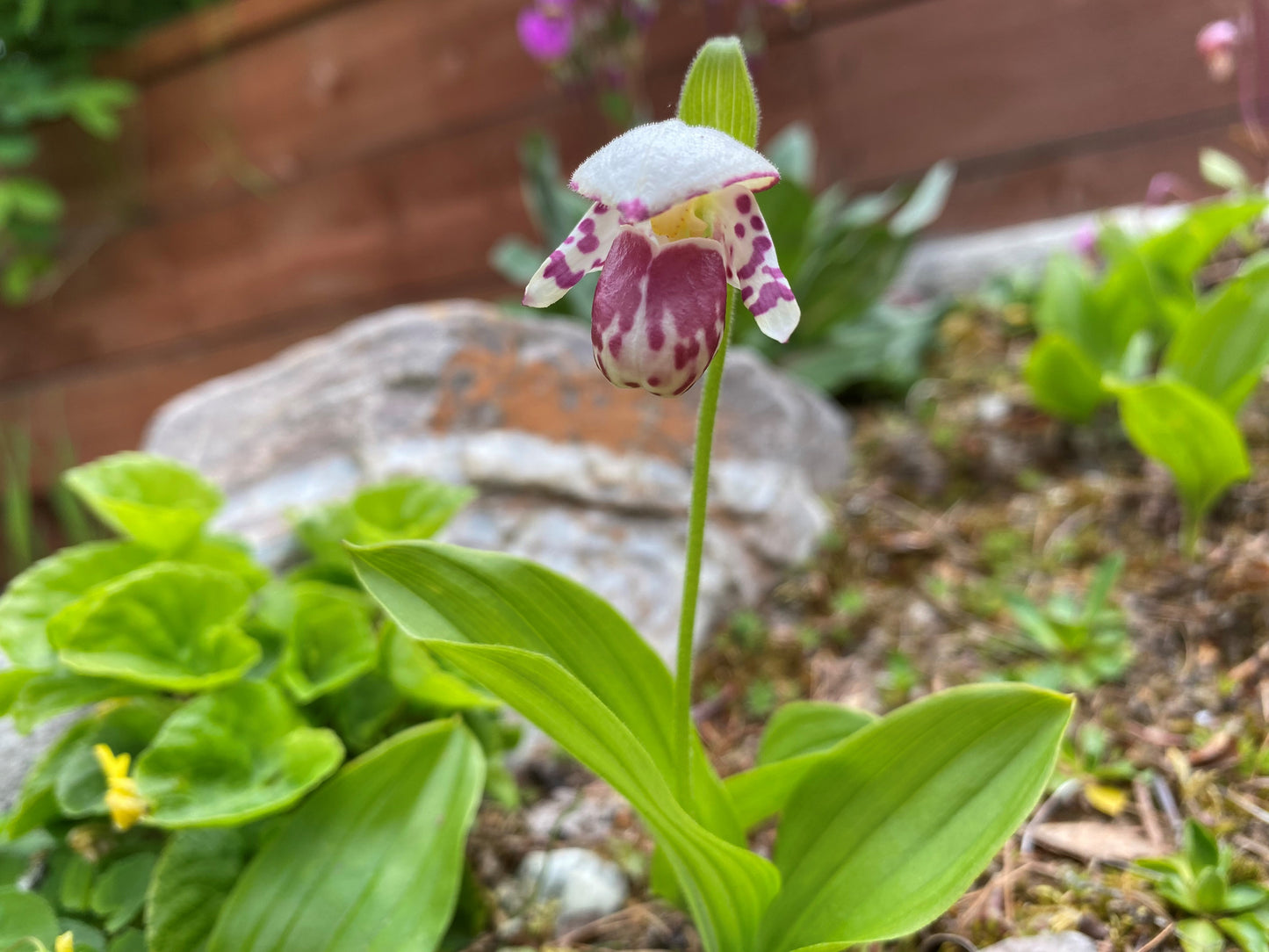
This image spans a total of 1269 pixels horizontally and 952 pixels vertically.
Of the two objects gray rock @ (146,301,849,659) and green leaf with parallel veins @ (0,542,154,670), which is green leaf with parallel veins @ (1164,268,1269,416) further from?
green leaf with parallel veins @ (0,542,154,670)

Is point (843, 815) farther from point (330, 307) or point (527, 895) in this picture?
point (330, 307)

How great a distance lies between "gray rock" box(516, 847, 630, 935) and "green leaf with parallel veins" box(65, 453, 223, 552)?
0.55 metres

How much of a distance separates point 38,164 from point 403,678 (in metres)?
2.95

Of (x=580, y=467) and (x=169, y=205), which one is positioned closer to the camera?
(x=580, y=467)

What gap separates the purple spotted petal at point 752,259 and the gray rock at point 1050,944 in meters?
0.58

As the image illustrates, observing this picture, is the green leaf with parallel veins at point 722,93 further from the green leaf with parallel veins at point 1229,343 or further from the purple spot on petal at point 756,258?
the green leaf with parallel veins at point 1229,343

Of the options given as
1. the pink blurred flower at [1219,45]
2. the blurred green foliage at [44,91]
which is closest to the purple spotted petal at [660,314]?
the pink blurred flower at [1219,45]

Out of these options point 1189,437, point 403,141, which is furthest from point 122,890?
point 403,141

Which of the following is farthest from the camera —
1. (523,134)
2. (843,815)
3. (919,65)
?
(523,134)

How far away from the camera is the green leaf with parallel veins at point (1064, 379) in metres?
1.39

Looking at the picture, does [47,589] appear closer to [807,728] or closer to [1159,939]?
[807,728]

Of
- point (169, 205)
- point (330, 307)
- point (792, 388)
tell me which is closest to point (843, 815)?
point (792, 388)

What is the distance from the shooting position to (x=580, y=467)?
4.49 ft

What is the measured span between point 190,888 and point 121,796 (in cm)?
11
